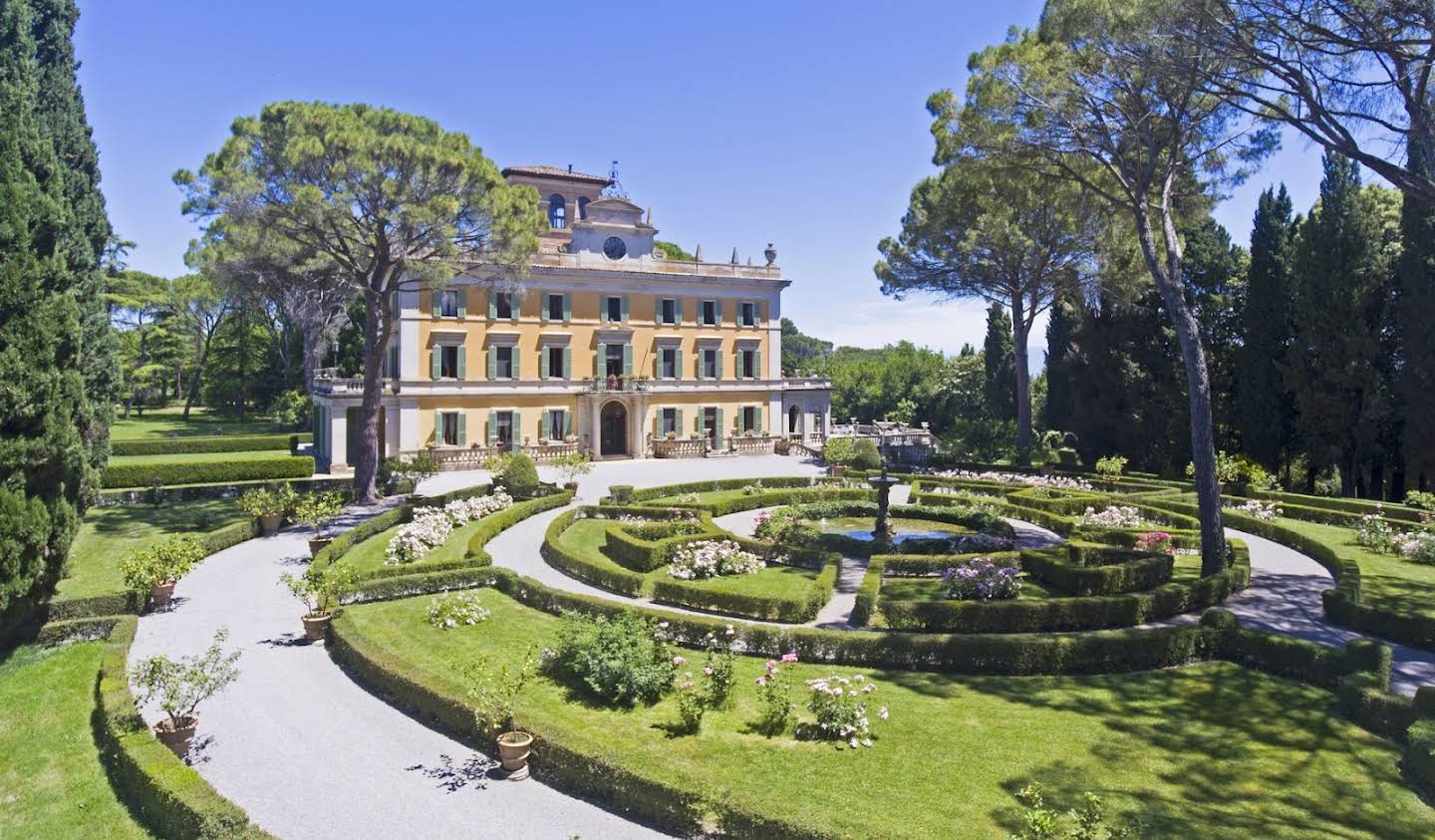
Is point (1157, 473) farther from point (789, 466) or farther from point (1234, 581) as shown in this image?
point (1234, 581)

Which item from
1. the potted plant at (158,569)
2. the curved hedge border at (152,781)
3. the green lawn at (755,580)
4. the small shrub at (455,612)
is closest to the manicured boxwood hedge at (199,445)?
the potted plant at (158,569)

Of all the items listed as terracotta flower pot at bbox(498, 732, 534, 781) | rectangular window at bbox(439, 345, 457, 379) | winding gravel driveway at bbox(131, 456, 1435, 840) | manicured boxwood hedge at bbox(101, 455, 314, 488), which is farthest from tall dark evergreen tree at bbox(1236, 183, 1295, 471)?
manicured boxwood hedge at bbox(101, 455, 314, 488)

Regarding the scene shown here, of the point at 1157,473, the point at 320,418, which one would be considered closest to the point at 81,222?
the point at 320,418

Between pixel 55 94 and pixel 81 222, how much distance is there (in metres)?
3.40

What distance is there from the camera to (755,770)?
8.93 m

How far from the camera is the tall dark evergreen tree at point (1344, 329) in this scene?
28047 mm

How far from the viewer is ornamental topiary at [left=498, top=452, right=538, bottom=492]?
2894 centimetres

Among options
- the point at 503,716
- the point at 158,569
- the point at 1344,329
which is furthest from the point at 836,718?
the point at 1344,329

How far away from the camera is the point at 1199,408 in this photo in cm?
1742

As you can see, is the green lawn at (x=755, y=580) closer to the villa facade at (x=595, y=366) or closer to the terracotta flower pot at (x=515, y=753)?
the terracotta flower pot at (x=515, y=753)

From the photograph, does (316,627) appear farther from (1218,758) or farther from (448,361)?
(448,361)

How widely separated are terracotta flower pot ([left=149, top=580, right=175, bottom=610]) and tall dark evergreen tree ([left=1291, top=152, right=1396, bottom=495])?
113ft

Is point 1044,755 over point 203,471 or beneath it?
beneath

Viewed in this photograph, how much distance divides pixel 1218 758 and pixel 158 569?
1760cm
